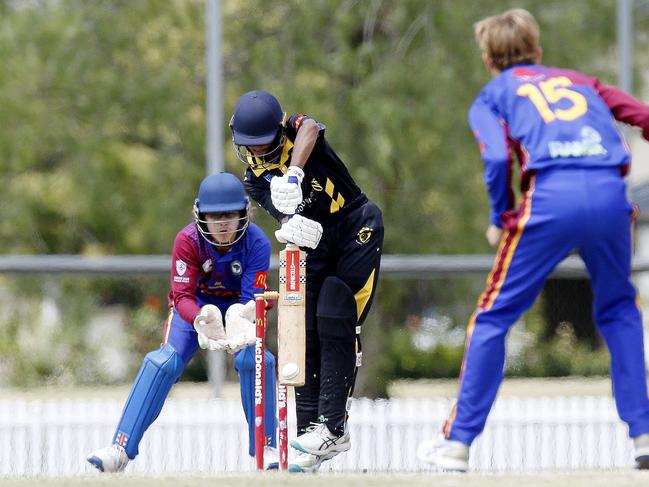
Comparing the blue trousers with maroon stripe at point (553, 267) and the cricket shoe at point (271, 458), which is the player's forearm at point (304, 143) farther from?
the cricket shoe at point (271, 458)

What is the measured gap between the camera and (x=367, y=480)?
4.82 metres

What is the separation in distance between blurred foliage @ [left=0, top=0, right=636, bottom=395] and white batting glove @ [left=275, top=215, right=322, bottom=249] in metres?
7.94

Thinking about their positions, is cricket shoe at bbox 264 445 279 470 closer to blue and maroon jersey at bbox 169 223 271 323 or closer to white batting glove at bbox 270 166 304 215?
blue and maroon jersey at bbox 169 223 271 323

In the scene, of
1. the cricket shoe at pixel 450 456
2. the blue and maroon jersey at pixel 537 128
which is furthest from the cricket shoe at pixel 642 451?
the blue and maroon jersey at pixel 537 128

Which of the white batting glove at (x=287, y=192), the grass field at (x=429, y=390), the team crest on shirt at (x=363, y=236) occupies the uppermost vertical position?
the white batting glove at (x=287, y=192)

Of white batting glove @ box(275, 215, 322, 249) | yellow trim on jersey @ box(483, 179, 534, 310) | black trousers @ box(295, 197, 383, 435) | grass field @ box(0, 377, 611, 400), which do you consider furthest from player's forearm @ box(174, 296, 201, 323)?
grass field @ box(0, 377, 611, 400)

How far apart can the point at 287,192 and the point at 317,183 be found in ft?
2.18

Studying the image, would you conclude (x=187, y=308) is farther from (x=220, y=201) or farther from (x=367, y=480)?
(x=367, y=480)

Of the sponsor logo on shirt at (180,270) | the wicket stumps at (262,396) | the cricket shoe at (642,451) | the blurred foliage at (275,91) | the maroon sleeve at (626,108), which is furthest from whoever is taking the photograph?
the blurred foliage at (275,91)

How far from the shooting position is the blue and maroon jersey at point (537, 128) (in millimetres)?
5184

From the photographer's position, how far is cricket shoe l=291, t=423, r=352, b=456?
5832 millimetres

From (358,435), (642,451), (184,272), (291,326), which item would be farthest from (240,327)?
(358,435)

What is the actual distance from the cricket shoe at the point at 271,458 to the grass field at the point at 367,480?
2.83ft

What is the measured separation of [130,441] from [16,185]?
1022 cm
